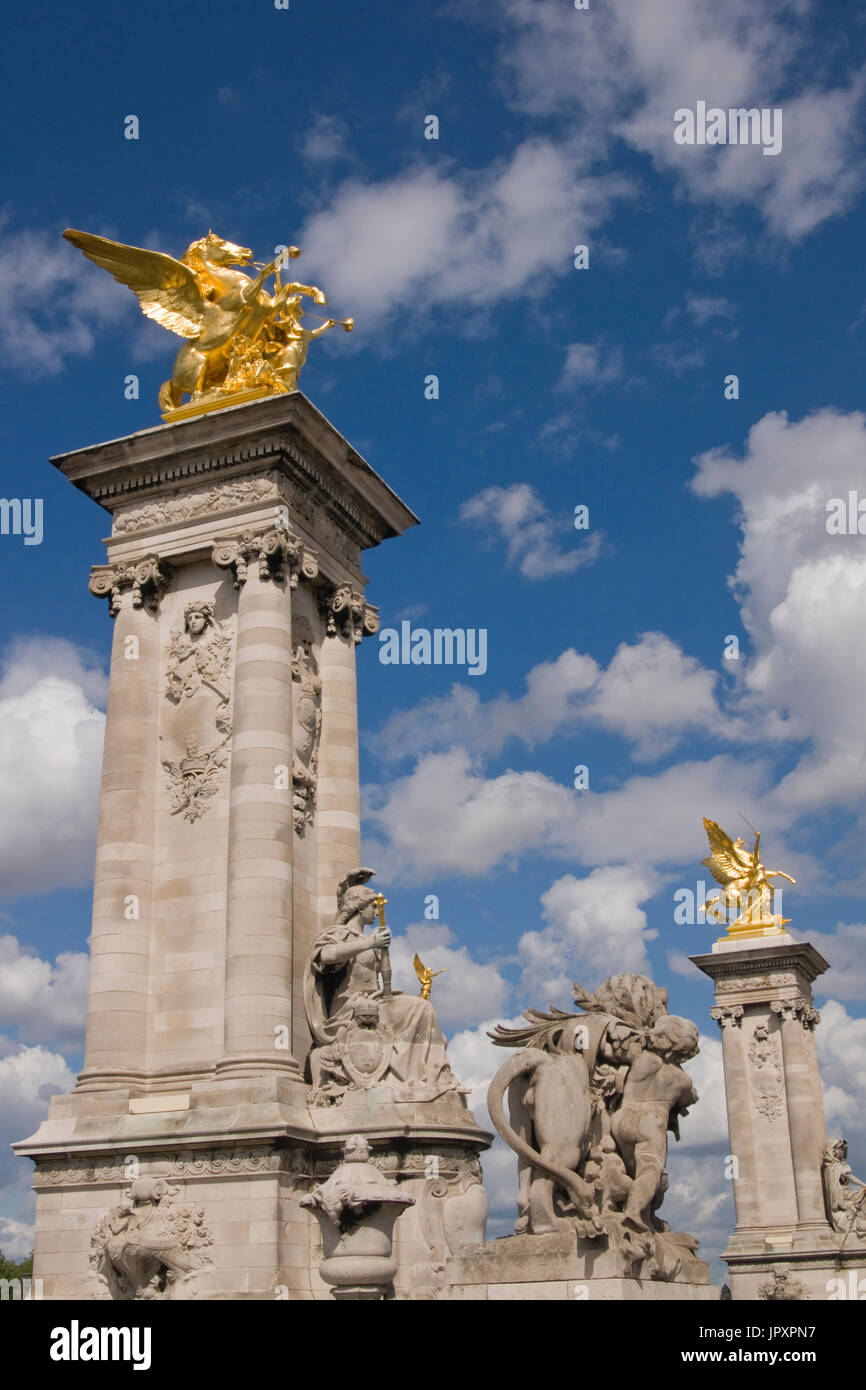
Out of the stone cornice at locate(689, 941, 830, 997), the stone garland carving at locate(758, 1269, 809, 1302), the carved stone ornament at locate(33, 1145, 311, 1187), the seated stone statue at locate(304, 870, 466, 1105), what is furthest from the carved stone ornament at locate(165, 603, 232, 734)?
the stone cornice at locate(689, 941, 830, 997)

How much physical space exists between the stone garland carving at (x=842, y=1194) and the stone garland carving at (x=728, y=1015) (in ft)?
14.4

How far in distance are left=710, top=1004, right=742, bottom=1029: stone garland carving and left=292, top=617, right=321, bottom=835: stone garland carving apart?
24912 mm

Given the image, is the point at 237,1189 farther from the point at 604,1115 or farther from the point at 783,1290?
the point at 783,1290

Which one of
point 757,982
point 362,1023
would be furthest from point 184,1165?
point 757,982

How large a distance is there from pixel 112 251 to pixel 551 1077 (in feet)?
55.5

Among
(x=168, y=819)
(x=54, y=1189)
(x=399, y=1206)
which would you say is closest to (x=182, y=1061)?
(x=54, y=1189)

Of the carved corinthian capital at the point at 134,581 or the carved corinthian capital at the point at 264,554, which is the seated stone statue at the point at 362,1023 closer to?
the carved corinthian capital at the point at 264,554

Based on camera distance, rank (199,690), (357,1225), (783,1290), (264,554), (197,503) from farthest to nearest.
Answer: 1. (783,1290)
2. (197,503)
3. (199,690)
4. (264,554)
5. (357,1225)

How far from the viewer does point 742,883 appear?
46219mm

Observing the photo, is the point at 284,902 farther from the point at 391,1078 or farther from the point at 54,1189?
the point at 54,1189

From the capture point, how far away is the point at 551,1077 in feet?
41.3

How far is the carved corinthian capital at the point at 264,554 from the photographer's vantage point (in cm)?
2123

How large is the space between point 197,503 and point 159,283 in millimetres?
4337

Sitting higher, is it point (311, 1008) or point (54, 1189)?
point (311, 1008)
